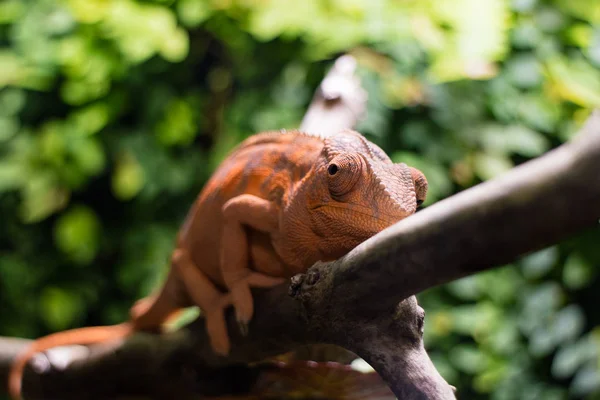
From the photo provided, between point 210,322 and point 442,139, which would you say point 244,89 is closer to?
point 442,139

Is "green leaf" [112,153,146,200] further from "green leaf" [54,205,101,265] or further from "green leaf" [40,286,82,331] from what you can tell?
"green leaf" [40,286,82,331]

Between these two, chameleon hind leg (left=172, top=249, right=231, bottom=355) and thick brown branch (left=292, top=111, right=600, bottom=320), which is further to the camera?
chameleon hind leg (left=172, top=249, right=231, bottom=355)

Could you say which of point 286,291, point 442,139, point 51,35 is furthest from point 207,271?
point 51,35

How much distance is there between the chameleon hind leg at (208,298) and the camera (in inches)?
57.2

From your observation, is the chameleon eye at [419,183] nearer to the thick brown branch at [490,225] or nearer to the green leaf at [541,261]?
the thick brown branch at [490,225]

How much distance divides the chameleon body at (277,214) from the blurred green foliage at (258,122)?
619 mm

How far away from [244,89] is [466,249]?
7.07 feet

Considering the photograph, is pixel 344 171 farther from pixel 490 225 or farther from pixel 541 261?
pixel 541 261

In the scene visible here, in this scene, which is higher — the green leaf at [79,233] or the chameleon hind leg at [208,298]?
the chameleon hind leg at [208,298]

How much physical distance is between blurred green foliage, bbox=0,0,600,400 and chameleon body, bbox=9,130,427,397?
0.62 metres

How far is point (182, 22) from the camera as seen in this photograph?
2777 mm

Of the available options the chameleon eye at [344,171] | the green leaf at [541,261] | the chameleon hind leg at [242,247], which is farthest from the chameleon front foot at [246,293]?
the green leaf at [541,261]

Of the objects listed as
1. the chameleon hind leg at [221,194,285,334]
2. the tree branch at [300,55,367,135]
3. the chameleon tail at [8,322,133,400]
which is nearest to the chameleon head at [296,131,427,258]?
the chameleon hind leg at [221,194,285,334]

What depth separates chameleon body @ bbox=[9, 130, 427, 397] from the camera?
1121 millimetres
